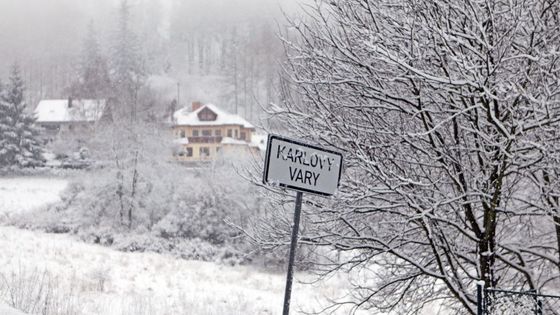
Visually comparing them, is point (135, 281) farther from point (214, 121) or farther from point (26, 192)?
point (214, 121)

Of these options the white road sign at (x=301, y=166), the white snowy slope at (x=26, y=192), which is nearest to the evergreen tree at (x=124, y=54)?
the white snowy slope at (x=26, y=192)

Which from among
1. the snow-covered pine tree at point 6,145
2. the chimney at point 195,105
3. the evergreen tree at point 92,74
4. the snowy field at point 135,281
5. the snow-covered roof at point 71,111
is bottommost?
the snowy field at point 135,281

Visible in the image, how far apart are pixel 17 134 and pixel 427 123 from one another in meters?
46.2

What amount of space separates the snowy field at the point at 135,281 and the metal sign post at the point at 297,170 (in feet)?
21.1

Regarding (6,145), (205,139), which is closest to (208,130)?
(205,139)

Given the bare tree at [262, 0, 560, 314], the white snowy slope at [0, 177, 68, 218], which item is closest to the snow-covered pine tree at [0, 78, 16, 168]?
the white snowy slope at [0, 177, 68, 218]

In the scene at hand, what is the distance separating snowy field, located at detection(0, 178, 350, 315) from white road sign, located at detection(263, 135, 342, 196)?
6.52 m

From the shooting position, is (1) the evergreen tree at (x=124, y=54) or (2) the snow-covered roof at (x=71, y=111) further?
(1) the evergreen tree at (x=124, y=54)

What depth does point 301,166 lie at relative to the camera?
3922 millimetres

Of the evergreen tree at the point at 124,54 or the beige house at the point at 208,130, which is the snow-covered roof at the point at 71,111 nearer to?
the beige house at the point at 208,130

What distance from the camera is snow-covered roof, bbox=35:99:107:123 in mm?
54487

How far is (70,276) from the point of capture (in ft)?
54.6

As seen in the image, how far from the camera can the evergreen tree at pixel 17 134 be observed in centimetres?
4447

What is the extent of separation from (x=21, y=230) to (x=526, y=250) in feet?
94.6
